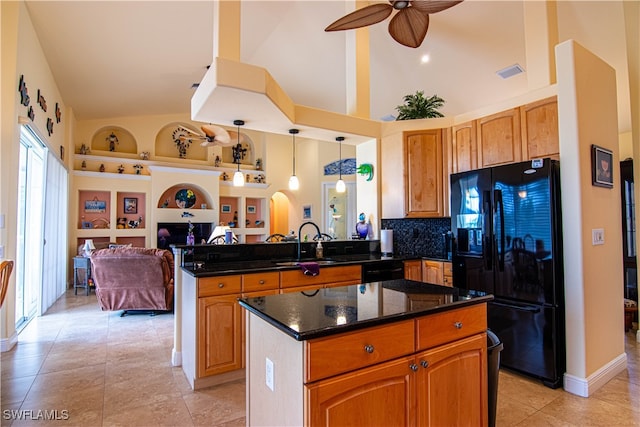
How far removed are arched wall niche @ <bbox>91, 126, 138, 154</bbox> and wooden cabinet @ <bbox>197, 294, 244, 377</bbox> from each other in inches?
271

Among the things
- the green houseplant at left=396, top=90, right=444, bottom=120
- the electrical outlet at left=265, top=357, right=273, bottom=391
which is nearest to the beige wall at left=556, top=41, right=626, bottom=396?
the green houseplant at left=396, top=90, right=444, bottom=120

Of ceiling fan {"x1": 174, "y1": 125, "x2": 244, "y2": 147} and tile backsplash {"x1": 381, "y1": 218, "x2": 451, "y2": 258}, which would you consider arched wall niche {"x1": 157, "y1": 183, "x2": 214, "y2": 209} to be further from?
tile backsplash {"x1": 381, "y1": 218, "x2": 451, "y2": 258}

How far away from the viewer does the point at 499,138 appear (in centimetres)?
337

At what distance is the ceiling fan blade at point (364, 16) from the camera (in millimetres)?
2834

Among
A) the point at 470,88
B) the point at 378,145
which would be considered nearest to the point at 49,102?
the point at 378,145

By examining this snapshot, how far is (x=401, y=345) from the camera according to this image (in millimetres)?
1411

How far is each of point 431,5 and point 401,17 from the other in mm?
336

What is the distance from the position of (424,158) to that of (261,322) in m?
3.14

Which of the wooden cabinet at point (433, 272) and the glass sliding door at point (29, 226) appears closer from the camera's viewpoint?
the wooden cabinet at point (433, 272)

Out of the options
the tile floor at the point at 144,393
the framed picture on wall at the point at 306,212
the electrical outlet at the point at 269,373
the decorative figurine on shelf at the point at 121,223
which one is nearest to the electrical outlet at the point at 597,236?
the tile floor at the point at 144,393

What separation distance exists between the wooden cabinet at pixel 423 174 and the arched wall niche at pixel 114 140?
6815 mm

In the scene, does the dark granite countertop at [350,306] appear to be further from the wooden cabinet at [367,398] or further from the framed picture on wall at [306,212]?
the framed picture on wall at [306,212]

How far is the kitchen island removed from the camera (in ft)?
4.00

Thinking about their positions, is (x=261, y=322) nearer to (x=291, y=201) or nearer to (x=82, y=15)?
(x=82, y=15)
